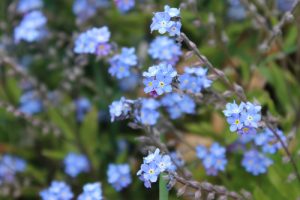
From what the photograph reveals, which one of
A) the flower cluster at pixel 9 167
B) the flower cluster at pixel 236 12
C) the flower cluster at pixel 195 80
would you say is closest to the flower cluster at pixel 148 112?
the flower cluster at pixel 195 80

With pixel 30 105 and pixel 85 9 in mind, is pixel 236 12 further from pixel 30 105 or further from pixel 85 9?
pixel 30 105

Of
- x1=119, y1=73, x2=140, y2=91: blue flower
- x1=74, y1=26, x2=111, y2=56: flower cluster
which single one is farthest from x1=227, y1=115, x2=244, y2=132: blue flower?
x1=119, y1=73, x2=140, y2=91: blue flower

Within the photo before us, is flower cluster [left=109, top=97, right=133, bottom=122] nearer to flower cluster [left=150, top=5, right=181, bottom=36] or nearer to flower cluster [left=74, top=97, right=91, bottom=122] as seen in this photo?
flower cluster [left=150, top=5, right=181, bottom=36]

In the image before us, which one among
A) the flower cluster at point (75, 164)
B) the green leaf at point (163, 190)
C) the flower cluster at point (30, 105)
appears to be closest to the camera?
the green leaf at point (163, 190)

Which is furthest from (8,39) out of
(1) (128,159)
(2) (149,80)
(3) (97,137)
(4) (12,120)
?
(2) (149,80)

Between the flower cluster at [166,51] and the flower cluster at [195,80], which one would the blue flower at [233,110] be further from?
the flower cluster at [166,51]

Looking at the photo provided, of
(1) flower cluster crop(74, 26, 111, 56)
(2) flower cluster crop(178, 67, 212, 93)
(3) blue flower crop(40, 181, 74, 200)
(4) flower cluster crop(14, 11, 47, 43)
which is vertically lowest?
(3) blue flower crop(40, 181, 74, 200)

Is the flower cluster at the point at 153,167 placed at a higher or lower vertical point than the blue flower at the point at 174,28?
lower
